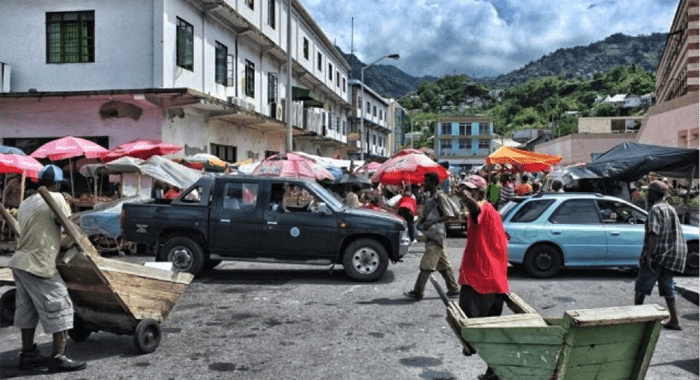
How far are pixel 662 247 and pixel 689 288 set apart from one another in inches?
119

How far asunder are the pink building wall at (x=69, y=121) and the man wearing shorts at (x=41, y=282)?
41.5 ft

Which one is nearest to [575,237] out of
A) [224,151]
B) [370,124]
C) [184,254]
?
[184,254]

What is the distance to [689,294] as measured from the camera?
858 centimetres

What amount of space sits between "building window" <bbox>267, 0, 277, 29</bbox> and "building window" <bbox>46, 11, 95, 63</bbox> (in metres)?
9.99

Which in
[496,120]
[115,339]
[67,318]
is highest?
[496,120]

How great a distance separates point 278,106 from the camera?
2748 centimetres

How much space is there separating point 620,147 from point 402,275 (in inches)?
306

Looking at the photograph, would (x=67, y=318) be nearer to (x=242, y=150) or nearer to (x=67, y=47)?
(x=67, y=47)

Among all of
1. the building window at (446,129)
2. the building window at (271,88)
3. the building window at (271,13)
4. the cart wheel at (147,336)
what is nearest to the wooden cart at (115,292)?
the cart wheel at (147,336)

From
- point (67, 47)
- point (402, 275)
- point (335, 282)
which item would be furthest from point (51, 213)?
point (67, 47)

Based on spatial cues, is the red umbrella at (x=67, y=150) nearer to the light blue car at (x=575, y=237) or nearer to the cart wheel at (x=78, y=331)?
the cart wheel at (x=78, y=331)

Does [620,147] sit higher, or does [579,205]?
[620,147]

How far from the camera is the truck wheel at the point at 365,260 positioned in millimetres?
9734

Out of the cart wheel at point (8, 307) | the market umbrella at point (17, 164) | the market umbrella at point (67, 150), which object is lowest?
the cart wheel at point (8, 307)
